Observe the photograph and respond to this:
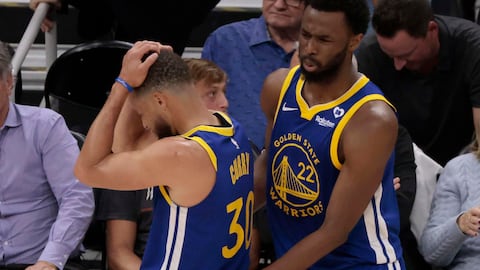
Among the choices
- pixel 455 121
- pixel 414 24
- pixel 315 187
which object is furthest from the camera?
pixel 455 121

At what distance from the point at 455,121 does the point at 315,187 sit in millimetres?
1525

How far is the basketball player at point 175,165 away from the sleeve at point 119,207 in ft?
3.35

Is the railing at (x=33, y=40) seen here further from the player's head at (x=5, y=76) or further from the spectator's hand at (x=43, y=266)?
the spectator's hand at (x=43, y=266)

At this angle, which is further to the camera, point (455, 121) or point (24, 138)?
point (455, 121)

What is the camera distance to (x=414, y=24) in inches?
150

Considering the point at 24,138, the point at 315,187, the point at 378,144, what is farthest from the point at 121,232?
the point at 378,144

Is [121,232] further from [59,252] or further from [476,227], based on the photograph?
[476,227]

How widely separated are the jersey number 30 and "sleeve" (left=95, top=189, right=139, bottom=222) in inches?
40.2

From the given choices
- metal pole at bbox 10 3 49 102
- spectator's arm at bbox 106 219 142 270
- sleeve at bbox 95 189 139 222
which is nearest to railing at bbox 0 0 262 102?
metal pole at bbox 10 3 49 102

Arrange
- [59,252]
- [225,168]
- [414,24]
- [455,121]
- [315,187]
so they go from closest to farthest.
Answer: [225,168]
[315,187]
[59,252]
[414,24]
[455,121]

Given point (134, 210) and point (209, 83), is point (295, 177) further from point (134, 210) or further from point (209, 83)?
point (134, 210)

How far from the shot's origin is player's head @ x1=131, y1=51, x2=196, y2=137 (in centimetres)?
255

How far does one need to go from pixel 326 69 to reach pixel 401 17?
1.12 meters

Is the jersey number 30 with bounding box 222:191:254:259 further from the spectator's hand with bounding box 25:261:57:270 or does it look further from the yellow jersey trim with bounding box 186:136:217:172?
the spectator's hand with bounding box 25:261:57:270
